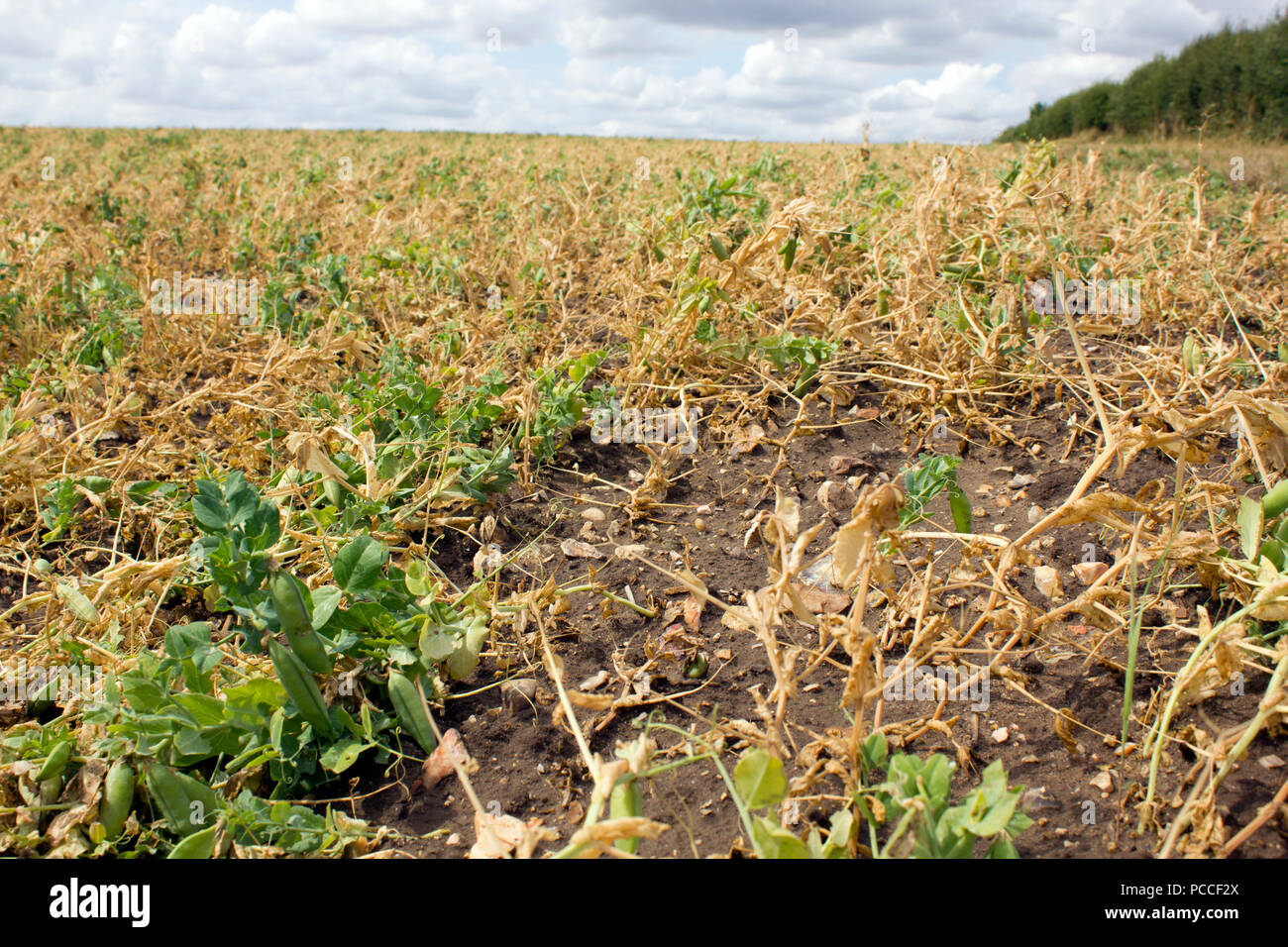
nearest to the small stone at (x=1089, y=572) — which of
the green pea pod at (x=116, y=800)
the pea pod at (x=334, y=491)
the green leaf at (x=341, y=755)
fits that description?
the green leaf at (x=341, y=755)

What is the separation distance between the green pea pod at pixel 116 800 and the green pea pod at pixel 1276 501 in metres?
2.34

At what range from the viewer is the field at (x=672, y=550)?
1.55 m

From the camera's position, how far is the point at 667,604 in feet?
7.34

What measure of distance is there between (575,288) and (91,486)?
276 centimetres

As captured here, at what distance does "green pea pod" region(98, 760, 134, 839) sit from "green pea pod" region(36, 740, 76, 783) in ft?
0.35

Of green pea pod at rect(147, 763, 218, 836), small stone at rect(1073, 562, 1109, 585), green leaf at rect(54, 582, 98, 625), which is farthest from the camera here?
small stone at rect(1073, 562, 1109, 585)

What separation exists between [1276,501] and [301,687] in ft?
6.61

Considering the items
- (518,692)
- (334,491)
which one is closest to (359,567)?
(518,692)

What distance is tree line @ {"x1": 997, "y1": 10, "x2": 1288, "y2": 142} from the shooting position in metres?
17.5

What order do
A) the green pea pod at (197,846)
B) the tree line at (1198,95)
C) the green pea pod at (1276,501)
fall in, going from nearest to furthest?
the green pea pod at (197,846), the green pea pod at (1276,501), the tree line at (1198,95)

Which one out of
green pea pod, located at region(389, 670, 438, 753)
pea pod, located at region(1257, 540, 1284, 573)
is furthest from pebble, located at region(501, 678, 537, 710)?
pea pod, located at region(1257, 540, 1284, 573)

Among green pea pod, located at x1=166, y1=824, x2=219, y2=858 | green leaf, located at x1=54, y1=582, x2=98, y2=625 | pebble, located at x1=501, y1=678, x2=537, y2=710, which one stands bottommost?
green pea pod, located at x1=166, y1=824, x2=219, y2=858

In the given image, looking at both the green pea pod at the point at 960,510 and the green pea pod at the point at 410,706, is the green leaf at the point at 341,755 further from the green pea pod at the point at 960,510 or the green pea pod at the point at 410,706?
the green pea pod at the point at 960,510

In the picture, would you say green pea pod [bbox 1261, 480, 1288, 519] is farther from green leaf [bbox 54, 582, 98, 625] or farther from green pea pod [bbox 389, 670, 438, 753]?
green leaf [bbox 54, 582, 98, 625]
